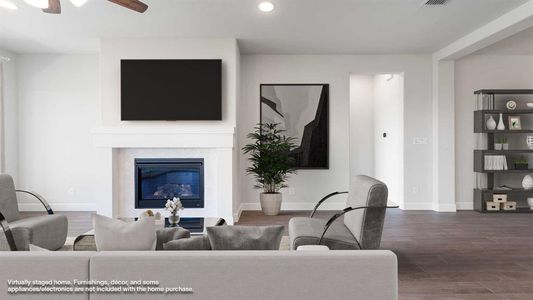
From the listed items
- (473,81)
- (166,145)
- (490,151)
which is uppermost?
(473,81)

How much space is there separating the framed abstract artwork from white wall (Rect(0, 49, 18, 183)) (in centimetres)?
412

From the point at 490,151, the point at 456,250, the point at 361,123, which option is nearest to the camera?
the point at 456,250

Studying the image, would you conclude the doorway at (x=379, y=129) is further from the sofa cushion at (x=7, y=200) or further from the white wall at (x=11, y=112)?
the white wall at (x=11, y=112)

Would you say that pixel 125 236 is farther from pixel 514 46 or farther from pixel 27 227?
pixel 514 46

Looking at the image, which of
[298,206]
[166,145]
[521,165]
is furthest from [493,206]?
[166,145]

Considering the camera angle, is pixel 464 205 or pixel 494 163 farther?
pixel 464 205

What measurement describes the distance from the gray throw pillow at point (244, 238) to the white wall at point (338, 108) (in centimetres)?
458

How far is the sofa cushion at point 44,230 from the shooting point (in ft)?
11.4

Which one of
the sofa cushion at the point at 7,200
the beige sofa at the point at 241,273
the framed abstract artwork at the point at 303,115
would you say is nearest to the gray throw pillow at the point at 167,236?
the beige sofa at the point at 241,273

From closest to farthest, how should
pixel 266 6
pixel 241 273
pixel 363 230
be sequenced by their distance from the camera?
pixel 241 273
pixel 363 230
pixel 266 6

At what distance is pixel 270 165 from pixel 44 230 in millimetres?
3214

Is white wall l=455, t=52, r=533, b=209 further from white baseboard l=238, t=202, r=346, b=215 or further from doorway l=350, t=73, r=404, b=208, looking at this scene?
white baseboard l=238, t=202, r=346, b=215

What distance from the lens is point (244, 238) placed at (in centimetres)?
193

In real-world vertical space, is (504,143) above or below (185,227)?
above
